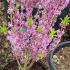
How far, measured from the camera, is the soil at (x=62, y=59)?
2494mm

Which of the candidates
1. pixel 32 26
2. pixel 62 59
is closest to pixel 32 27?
pixel 32 26

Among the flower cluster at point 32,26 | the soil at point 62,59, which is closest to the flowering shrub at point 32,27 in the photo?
the flower cluster at point 32,26

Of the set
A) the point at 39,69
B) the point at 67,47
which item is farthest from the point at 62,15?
the point at 39,69

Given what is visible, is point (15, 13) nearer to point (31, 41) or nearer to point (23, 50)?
point (31, 41)

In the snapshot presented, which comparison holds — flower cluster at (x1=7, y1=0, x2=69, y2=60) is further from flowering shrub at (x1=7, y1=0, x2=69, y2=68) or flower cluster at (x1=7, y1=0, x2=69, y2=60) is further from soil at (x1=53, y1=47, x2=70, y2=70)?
soil at (x1=53, y1=47, x2=70, y2=70)

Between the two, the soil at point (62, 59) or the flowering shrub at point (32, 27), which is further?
the soil at point (62, 59)

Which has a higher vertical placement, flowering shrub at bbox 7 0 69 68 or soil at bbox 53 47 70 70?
flowering shrub at bbox 7 0 69 68

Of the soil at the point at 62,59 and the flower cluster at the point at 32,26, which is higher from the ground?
the flower cluster at the point at 32,26

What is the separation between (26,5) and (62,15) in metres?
1.00

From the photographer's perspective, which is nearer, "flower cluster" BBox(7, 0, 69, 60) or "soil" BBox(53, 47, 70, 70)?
"flower cluster" BBox(7, 0, 69, 60)

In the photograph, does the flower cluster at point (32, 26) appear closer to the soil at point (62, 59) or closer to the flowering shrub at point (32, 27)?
the flowering shrub at point (32, 27)

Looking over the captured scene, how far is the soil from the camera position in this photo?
2494 mm

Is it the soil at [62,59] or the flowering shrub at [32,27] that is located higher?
the flowering shrub at [32,27]

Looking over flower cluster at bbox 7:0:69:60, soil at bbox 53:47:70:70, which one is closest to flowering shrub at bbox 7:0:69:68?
flower cluster at bbox 7:0:69:60
